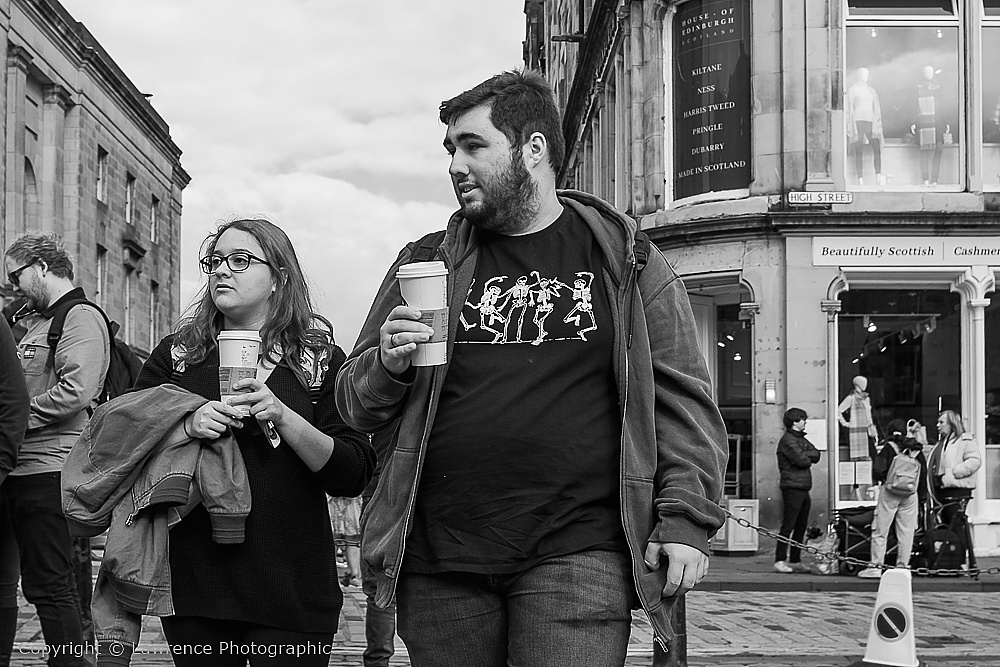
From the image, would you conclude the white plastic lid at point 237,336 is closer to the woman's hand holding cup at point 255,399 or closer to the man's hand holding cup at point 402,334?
the woman's hand holding cup at point 255,399

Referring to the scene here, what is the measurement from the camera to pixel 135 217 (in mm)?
53719

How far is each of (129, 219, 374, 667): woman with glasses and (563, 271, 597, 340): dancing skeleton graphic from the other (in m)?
0.93

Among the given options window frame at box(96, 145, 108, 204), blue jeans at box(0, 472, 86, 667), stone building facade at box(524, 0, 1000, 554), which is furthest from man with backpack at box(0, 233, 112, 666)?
window frame at box(96, 145, 108, 204)

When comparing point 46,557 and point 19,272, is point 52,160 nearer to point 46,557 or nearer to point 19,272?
point 19,272

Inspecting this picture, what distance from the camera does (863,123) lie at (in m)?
19.7

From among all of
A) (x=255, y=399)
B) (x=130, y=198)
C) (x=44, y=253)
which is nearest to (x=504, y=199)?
(x=255, y=399)

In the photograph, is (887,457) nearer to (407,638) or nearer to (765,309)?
(765,309)

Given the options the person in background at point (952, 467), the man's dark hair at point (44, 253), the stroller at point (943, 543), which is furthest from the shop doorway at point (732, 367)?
the man's dark hair at point (44, 253)

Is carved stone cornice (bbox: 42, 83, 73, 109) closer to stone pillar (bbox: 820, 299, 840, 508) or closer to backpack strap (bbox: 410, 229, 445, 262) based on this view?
stone pillar (bbox: 820, 299, 840, 508)

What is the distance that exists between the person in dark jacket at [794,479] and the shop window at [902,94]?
479cm

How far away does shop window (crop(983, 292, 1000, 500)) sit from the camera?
1912 centimetres

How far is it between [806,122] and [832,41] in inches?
48.4

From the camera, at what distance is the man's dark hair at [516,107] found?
3.49 meters

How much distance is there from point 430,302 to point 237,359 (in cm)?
77
